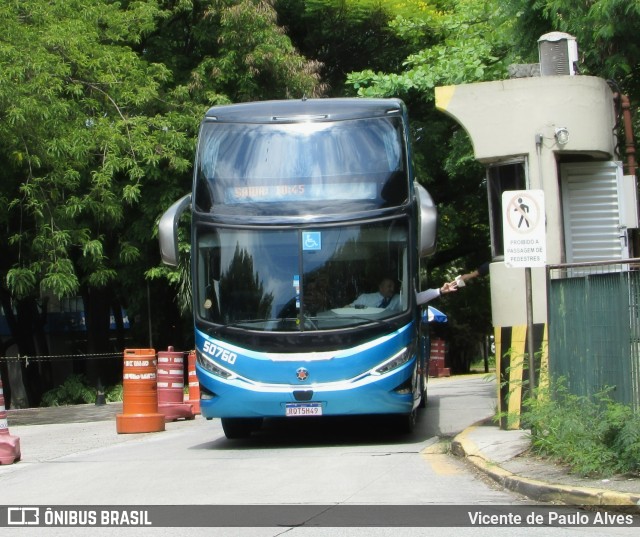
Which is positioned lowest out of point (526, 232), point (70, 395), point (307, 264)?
point (70, 395)

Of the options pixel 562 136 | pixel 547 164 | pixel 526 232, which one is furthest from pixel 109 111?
pixel 526 232

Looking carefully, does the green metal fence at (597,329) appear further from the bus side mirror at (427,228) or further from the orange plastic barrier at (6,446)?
the orange plastic barrier at (6,446)

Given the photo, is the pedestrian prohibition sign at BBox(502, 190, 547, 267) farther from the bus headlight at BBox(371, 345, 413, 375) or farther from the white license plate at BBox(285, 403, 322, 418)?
the white license plate at BBox(285, 403, 322, 418)

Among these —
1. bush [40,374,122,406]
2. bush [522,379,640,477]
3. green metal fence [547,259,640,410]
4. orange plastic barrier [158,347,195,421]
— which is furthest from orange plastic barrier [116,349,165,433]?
bush [40,374,122,406]

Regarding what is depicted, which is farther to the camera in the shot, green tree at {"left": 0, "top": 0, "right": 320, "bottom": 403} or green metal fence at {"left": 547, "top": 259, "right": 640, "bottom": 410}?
green tree at {"left": 0, "top": 0, "right": 320, "bottom": 403}

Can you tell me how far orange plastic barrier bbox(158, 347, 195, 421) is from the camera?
19578 millimetres

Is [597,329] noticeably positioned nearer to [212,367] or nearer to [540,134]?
[540,134]

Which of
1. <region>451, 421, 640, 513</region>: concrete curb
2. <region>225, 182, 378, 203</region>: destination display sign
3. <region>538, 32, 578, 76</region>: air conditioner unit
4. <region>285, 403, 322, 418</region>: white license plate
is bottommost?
<region>451, 421, 640, 513</region>: concrete curb

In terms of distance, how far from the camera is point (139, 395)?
17.1 metres

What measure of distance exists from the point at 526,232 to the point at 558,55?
3306mm

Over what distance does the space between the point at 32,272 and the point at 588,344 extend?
13.6 metres

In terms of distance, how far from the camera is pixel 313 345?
537 inches

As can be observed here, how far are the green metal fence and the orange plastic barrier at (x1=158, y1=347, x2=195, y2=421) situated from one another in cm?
917
